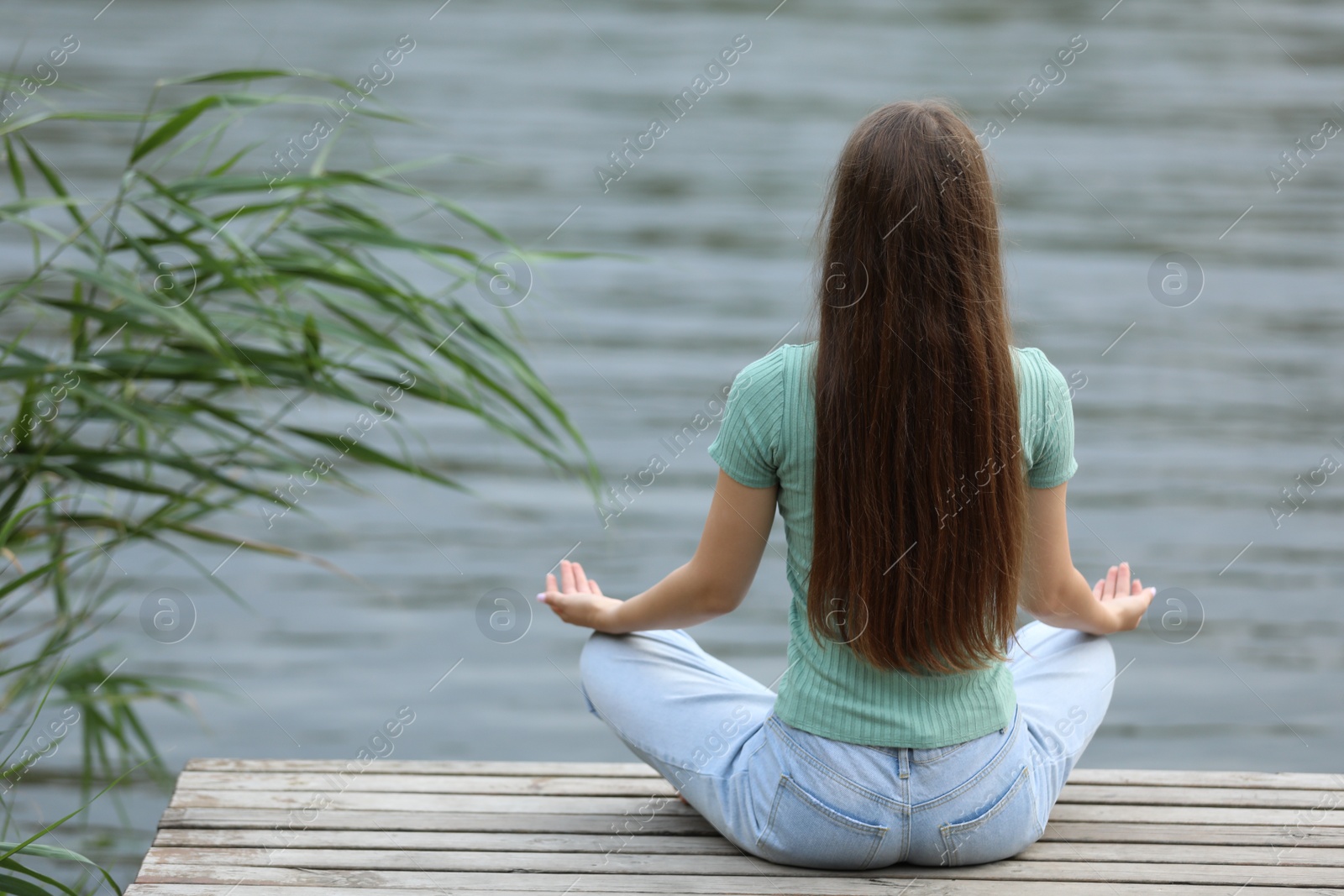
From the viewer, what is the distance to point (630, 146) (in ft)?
27.4

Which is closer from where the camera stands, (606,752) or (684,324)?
(606,752)

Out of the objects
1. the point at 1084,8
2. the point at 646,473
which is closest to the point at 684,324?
the point at 646,473

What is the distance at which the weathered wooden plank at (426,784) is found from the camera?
221cm

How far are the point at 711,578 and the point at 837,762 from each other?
11.4 inches

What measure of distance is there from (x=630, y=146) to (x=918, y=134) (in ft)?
22.5

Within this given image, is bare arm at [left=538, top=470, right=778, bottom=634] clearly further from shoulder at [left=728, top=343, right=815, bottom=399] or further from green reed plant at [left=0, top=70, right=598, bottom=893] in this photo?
green reed plant at [left=0, top=70, right=598, bottom=893]

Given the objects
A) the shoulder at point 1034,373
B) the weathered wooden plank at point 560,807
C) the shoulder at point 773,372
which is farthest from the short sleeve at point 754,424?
the weathered wooden plank at point 560,807

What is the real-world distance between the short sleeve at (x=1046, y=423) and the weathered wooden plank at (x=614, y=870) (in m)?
0.54

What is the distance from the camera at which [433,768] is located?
2.32 metres

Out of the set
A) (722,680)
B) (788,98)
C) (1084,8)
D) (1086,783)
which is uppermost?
(722,680)

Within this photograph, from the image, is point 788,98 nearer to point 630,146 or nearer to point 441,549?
point 630,146

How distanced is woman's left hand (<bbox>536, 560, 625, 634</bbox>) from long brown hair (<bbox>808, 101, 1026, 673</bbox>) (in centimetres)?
38

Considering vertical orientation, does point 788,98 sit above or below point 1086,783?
below

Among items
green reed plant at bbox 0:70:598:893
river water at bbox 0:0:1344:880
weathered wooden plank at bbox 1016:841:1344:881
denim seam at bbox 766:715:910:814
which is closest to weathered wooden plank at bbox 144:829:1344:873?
weathered wooden plank at bbox 1016:841:1344:881
